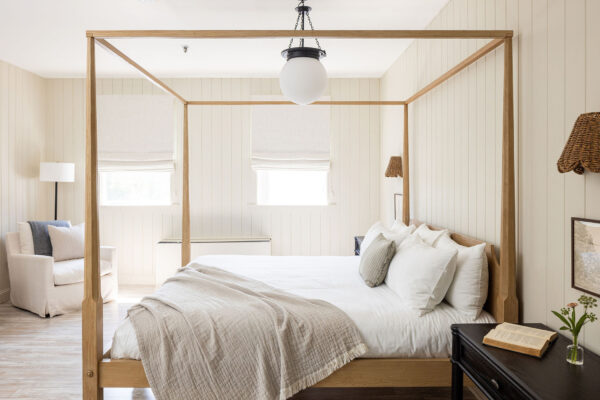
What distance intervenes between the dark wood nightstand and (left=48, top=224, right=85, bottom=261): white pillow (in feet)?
13.6

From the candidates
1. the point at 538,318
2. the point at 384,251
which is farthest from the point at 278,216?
the point at 538,318

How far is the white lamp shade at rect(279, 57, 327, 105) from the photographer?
279cm

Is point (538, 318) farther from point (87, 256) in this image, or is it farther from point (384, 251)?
point (87, 256)

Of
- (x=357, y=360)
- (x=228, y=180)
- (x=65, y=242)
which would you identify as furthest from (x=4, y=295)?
(x=357, y=360)

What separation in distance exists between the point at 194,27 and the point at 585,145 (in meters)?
3.13

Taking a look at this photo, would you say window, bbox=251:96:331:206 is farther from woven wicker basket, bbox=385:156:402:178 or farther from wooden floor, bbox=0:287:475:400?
wooden floor, bbox=0:287:475:400

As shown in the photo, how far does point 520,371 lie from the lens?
4.93 ft

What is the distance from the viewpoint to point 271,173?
5547 millimetres

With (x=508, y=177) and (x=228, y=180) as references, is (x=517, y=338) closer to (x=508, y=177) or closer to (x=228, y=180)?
(x=508, y=177)

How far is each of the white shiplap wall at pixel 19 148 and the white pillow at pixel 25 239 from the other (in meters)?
0.27

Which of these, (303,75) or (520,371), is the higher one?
(303,75)

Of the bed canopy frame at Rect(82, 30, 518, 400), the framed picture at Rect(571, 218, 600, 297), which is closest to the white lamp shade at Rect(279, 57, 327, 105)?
the bed canopy frame at Rect(82, 30, 518, 400)

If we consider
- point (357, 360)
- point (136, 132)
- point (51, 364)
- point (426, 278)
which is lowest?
point (51, 364)

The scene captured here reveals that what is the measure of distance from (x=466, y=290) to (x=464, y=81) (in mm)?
1404
